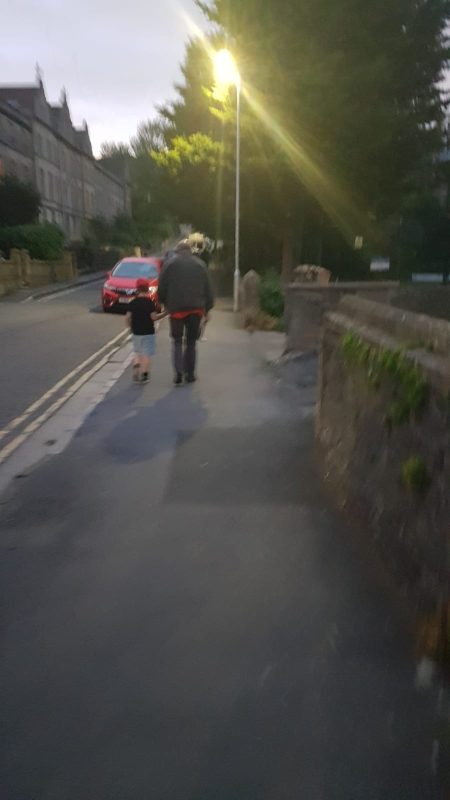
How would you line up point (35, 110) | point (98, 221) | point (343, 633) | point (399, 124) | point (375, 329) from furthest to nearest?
point (98, 221)
point (35, 110)
point (399, 124)
point (375, 329)
point (343, 633)

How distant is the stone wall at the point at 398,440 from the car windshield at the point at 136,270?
19378 millimetres

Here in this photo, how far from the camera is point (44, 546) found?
207 inches

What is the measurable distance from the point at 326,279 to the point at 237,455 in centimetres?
1110

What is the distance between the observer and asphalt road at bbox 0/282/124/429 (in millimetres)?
11250

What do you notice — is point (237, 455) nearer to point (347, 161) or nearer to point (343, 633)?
point (343, 633)

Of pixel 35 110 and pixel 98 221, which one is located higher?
pixel 35 110

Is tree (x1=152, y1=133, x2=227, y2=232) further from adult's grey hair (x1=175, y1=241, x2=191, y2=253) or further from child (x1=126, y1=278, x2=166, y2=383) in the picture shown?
child (x1=126, y1=278, x2=166, y2=383)

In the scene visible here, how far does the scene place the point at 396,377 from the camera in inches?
179

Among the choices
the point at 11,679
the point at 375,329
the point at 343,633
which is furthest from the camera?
the point at 375,329

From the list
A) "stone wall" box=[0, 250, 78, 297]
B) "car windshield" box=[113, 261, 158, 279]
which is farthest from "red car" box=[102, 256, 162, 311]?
"stone wall" box=[0, 250, 78, 297]

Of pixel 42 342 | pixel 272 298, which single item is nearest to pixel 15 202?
pixel 272 298

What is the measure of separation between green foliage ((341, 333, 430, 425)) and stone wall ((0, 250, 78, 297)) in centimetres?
3085

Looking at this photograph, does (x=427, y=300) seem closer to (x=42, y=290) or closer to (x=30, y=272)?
(x=42, y=290)

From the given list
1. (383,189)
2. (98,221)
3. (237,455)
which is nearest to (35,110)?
(98,221)
